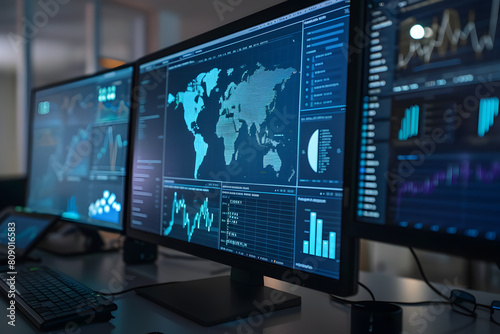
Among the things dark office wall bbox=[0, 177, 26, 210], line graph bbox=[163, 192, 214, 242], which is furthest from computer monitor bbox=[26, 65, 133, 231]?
line graph bbox=[163, 192, 214, 242]

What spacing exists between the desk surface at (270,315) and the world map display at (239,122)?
0.88ft

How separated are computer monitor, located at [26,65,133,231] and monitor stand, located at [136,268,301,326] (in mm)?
376

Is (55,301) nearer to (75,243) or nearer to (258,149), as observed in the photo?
(258,149)

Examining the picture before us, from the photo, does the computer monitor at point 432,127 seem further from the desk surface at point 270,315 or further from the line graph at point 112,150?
the line graph at point 112,150

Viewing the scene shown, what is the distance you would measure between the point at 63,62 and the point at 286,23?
14.2 feet

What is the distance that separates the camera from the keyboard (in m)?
0.70

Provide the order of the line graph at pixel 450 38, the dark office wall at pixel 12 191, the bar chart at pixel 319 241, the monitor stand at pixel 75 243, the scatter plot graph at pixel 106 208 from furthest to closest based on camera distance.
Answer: the dark office wall at pixel 12 191 < the monitor stand at pixel 75 243 < the scatter plot graph at pixel 106 208 < the bar chart at pixel 319 241 < the line graph at pixel 450 38

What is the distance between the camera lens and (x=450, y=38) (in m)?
0.53

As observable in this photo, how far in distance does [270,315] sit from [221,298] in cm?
12

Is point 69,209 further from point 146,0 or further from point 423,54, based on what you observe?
point 146,0

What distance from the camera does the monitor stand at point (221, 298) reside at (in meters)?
0.75

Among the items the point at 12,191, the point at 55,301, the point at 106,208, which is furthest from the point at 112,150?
the point at 12,191

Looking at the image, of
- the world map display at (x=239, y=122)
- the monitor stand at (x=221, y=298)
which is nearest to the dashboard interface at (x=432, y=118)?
the world map display at (x=239, y=122)

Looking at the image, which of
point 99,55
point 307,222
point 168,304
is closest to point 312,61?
point 307,222
